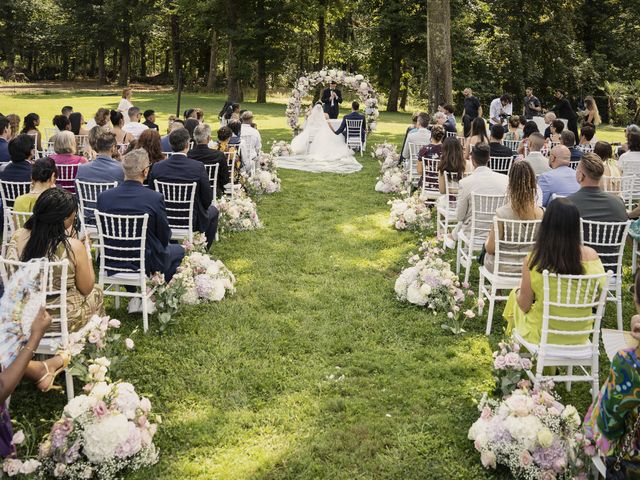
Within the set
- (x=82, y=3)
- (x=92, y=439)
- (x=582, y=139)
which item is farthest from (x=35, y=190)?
(x=82, y=3)

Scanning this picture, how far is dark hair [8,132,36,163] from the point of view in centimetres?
708

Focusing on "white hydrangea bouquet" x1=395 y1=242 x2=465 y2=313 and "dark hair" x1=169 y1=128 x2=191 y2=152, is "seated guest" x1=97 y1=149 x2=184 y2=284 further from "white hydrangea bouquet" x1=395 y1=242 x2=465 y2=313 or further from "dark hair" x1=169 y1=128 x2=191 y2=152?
"white hydrangea bouquet" x1=395 y1=242 x2=465 y2=313

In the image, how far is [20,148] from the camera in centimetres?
711

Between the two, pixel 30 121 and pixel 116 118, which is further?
pixel 116 118

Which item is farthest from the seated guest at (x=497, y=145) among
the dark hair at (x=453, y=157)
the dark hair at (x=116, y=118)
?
the dark hair at (x=116, y=118)

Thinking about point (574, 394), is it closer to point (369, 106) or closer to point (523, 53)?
point (369, 106)

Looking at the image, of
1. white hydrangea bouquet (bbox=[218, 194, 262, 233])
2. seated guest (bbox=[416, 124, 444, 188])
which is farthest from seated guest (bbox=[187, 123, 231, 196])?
seated guest (bbox=[416, 124, 444, 188])

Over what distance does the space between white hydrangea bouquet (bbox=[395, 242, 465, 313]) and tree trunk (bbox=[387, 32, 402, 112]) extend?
27976 millimetres

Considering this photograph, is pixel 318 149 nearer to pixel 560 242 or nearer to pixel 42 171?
pixel 42 171

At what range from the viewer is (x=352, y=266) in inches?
312

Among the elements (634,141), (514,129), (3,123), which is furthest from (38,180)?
(514,129)

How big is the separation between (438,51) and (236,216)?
9584 millimetres

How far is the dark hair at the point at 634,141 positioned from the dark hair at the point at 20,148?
8380 mm

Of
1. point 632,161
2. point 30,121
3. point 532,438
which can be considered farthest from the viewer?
point 30,121
